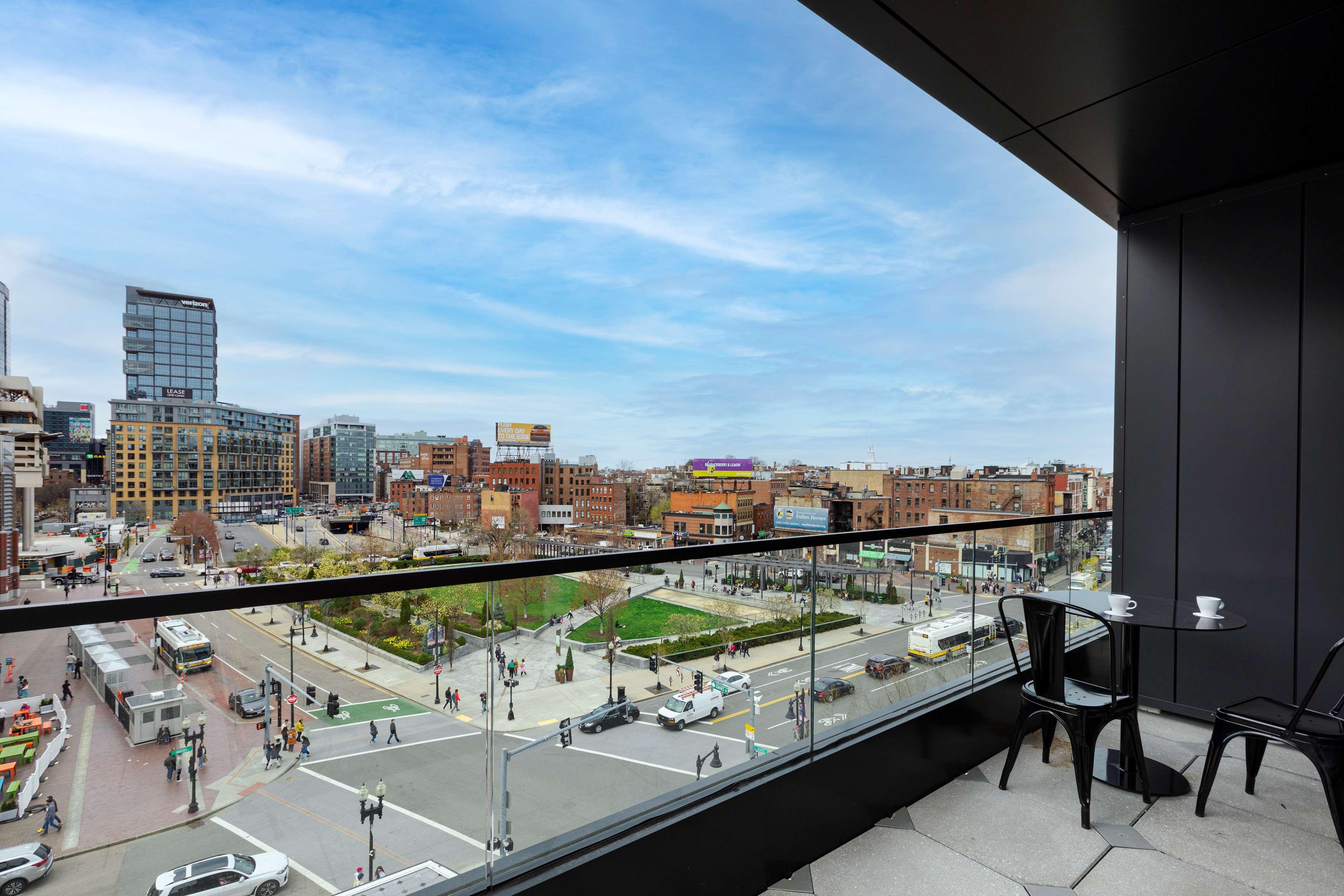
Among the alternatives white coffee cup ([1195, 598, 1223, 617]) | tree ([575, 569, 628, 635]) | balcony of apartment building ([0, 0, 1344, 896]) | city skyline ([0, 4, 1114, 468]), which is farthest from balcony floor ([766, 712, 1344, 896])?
city skyline ([0, 4, 1114, 468])

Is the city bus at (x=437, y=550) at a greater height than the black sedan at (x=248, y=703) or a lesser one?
lesser

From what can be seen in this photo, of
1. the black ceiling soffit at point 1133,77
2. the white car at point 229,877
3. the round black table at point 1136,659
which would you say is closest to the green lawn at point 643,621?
the white car at point 229,877

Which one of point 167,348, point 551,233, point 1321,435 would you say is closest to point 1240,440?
point 1321,435

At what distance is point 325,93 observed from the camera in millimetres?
35219

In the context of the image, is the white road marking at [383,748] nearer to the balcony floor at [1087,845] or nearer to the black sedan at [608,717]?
the black sedan at [608,717]

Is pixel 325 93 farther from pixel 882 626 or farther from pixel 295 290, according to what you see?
pixel 882 626

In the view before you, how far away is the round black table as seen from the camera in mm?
2580

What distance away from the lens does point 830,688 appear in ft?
7.61

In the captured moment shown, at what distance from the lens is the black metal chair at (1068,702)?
2443 millimetres

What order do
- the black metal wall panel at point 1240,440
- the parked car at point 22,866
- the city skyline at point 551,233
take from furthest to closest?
the city skyline at point 551,233, the black metal wall panel at point 1240,440, the parked car at point 22,866

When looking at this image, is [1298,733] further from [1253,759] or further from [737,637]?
[737,637]

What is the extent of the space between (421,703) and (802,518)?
1306 inches

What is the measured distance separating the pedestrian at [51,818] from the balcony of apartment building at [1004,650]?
0.03 m

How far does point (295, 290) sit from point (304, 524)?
21.6m
